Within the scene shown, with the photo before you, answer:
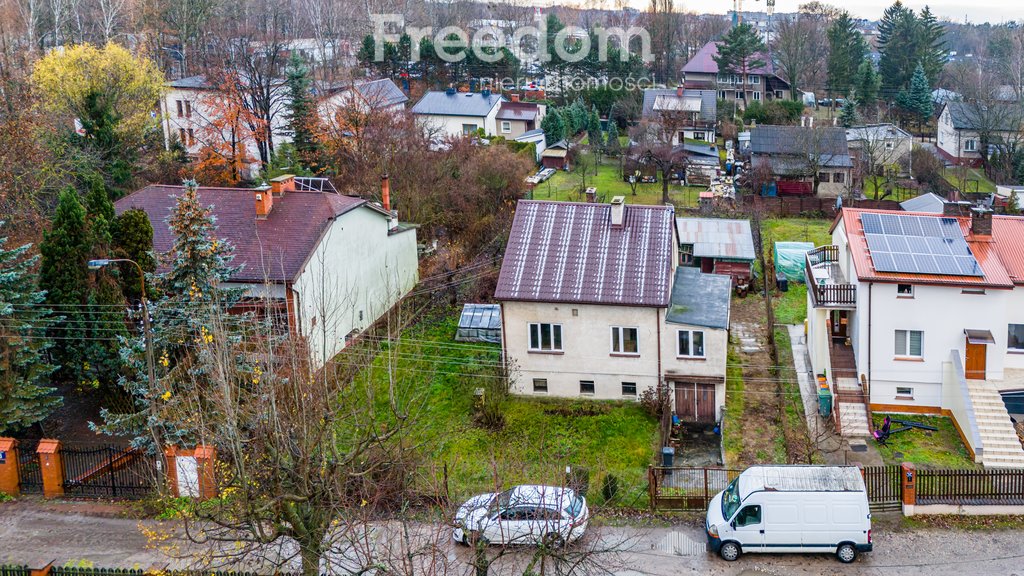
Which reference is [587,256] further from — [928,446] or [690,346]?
[928,446]

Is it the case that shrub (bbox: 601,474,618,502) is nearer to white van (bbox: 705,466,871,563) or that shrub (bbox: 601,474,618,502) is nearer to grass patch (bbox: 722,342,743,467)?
white van (bbox: 705,466,871,563)

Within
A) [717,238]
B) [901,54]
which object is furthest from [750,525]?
[901,54]

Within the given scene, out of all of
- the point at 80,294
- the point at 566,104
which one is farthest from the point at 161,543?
the point at 566,104

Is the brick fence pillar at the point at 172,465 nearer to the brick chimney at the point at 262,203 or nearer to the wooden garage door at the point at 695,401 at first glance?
the brick chimney at the point at 262,203

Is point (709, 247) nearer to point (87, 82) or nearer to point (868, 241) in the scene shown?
point (868, 241)

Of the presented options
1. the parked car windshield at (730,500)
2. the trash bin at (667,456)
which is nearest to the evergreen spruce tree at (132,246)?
the trash bin at (667,456)
